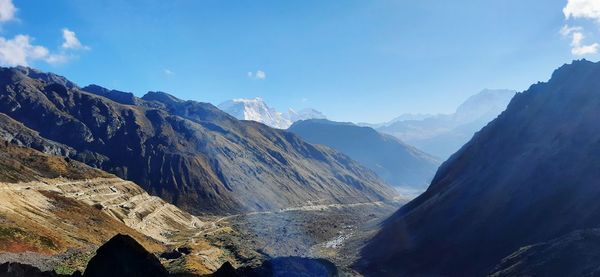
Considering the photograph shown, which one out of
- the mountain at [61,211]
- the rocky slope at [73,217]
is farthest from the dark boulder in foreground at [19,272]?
the mountain at [61,211]

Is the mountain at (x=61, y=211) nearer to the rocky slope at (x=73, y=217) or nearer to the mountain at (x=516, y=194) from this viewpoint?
the rocky slope at (x=73, y=217)

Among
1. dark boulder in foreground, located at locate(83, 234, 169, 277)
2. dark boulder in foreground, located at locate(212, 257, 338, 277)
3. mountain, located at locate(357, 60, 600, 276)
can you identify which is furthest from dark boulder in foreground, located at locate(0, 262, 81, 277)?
mountain, located at locate(357, 60, 600, 276)

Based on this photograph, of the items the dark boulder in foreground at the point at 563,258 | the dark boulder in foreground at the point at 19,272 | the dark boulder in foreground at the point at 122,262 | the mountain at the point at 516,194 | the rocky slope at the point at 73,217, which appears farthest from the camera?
the mountain at the point at 516,194

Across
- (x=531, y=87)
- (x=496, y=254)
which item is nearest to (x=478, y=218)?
(x=496, y=254)

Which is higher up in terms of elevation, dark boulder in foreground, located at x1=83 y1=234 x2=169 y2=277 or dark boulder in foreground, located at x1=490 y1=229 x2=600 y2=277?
dark boulder in foreground, located at x1=490 y1=229 x2=600 y2=277

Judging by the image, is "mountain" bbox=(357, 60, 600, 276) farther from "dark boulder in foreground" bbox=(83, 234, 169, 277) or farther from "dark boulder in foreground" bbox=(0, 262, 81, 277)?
"dark boulder in foreground" bbox=(0, 262, 81, 277)

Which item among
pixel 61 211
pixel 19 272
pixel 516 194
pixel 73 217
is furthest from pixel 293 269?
pixel 516 194

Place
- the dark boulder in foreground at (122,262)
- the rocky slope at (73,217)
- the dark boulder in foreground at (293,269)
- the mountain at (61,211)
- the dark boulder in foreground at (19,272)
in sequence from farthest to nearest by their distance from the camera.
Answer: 1. the dark boulder in foreground at (293,269)
2. the mountain at (61,211)
3. the rocky slope at (73,217)
4. the dark boulder in foreground at (122,262)
5. the dark boulder in foreground at (19,272)
